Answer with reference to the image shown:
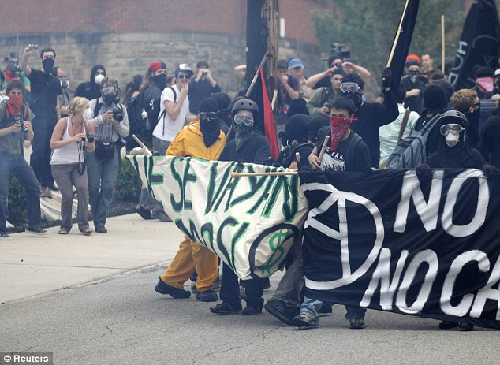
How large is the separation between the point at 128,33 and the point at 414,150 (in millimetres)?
26560

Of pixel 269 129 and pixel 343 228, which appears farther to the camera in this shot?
pixel 269 129

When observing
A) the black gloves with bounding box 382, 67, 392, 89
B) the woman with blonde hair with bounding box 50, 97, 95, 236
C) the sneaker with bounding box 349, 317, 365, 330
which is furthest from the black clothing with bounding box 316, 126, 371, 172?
the woman with blonde hair with bounding box 50, 97, 95, 236

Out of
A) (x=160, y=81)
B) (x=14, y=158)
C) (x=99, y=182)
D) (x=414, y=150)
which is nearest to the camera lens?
(x=414, y=150)

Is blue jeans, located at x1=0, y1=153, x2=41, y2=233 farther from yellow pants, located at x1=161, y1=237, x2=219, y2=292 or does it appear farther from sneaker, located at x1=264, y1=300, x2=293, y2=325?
sneaker, located at x1=264, y1=300, x2=293, y2=325

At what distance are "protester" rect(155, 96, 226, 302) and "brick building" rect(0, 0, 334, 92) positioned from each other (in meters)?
24.6

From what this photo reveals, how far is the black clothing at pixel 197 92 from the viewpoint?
58.0 ft

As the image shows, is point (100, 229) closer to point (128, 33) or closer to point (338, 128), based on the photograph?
point (338, 128)

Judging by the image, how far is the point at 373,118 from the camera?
11008 mm

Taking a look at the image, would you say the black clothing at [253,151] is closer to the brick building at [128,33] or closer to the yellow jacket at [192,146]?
the yellow jacket at [192,146]

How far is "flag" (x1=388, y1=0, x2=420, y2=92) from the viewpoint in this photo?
11328 millimetres

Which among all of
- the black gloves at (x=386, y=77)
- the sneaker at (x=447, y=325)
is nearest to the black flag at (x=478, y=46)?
the black gloves at (x=386, y=77)

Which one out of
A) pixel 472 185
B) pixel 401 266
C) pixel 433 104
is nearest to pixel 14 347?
pixel 401 266

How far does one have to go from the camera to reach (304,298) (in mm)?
9273

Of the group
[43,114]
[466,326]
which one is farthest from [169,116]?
[466,326]
